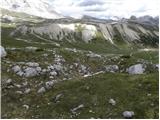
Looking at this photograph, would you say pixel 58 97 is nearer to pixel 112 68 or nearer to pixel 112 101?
pixel 112 101

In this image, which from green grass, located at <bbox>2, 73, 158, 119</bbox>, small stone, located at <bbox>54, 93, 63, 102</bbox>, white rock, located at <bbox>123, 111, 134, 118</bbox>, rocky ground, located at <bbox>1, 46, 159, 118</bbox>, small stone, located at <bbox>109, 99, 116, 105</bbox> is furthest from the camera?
small stone, located at <bbox>54, 93, 63, 102</bbox>

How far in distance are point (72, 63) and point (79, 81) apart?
1787 centimetres

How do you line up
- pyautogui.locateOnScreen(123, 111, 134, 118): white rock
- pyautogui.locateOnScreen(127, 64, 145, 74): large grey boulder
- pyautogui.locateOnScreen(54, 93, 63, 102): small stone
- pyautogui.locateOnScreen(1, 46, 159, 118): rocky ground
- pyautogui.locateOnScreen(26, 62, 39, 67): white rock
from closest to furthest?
pyautogui.locateOnScreen(123, 111, 134, 118): white rock → pyautogui.locateOnScreen(1, 46, 159, 118): rocky ground → pyautogui.locateOnScreen(54, 93, 63, 102): small stone → pyautogui.locateOnScreen(26, 62, 39, 67): white rock → pyautogui.locateOnScreen(127, 64, 145, 74): large grey boulder

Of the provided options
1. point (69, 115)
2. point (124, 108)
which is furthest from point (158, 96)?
point (69, 115)

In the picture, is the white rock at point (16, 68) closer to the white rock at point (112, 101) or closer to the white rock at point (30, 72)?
the white rock at point (30, 72)

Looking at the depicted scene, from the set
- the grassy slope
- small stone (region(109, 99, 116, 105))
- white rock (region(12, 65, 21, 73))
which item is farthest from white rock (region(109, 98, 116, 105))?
white rock (region(12, 65, 21, 73))

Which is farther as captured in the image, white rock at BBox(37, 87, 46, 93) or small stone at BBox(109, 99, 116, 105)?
white rock at BBox(37, 87, 46, 93)

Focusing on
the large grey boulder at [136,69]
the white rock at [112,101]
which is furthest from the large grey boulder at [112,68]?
the white rock at [112,101]

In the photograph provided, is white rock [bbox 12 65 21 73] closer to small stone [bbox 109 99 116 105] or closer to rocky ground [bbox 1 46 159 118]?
rocky ground [bbox 1 46 159 118]

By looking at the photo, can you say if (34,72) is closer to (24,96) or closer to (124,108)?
(24,96)

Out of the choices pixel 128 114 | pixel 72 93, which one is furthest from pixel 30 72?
pixel 128 114

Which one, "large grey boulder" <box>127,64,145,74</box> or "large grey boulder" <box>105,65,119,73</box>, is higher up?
"large grey boulder" <box>127,64,145,74</box>

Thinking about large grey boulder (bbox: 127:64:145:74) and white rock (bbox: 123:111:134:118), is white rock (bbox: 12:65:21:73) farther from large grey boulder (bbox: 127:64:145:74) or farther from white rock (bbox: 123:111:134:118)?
white rock (bbox: 123:111:134:118)

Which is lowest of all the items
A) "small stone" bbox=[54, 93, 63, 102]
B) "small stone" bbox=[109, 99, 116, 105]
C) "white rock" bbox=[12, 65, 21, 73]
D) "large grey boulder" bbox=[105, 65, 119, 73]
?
"large grey boulder" bbox=[105, 65, 119, 73]
